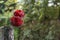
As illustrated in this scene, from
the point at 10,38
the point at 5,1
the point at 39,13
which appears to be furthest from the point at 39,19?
the point at 10,38

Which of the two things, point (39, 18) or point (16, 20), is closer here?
point (16, 20)

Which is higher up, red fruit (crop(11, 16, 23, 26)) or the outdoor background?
red fruit (crop(11, 16, 23, 26))

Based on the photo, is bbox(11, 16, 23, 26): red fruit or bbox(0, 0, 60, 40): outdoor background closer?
bbox(11, 16, 23, 26): red fruit

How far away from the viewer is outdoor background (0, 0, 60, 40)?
5.65ft

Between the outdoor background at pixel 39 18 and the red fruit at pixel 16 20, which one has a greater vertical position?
the red fruit at pixel 16 20

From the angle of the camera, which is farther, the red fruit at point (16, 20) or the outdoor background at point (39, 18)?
the outdoor background at point (39, 18)

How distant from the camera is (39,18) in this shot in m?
1.75

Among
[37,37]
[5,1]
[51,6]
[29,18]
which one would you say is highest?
[5,1]

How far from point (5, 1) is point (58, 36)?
644 mm

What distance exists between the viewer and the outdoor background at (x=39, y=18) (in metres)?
1.72

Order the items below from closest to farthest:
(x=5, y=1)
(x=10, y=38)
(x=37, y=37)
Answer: (x=10, y=38) < (x=5, y=1) < (x=37, y=37)

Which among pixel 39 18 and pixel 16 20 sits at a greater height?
pixel 16 20

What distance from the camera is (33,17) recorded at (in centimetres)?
184

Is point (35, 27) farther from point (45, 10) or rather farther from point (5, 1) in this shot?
point (5, 1)
